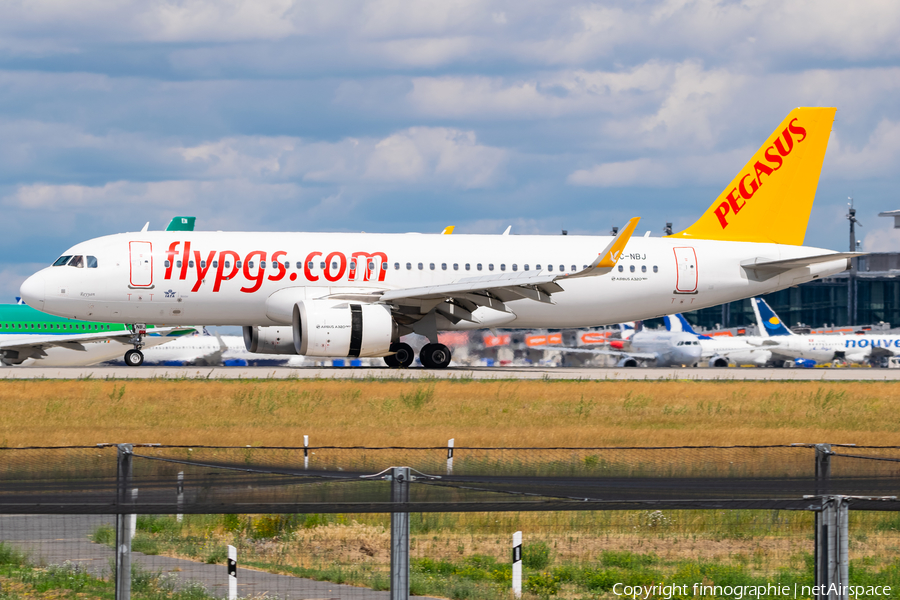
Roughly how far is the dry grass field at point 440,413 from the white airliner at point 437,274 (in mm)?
3421

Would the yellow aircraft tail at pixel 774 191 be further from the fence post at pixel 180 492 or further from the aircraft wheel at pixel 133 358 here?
the fence post at pixel 180 492

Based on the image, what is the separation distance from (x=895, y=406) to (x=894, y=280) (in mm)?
90168

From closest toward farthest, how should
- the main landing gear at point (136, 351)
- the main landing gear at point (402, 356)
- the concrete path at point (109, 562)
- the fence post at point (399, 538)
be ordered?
the fence post at point (399, 538) < the concrete path at point (109, 562) < the main landing gear at point (402, 356) < the main landing gear at point (136, 351)

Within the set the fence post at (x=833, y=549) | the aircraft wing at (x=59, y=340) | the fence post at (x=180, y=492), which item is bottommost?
the fence post at (x=833, y=549)

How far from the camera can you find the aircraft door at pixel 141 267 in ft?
103

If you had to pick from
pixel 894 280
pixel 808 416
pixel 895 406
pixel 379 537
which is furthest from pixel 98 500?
pixel 894 280

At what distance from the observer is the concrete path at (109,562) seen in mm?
8555

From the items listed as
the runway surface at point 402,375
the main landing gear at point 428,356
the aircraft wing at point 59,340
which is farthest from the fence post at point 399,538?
the aircraft wing at point 59,340

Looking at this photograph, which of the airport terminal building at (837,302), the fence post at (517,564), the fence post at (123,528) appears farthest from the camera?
the airport terminal building at (837,302)

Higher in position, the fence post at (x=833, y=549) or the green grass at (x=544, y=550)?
the fence post at (x=833, y=549)

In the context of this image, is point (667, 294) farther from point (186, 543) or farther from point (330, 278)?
point (186, 543)

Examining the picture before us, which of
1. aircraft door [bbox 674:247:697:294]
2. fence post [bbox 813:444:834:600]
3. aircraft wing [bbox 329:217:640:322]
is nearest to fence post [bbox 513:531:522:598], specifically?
fence post [bbox 813:444:834:600]

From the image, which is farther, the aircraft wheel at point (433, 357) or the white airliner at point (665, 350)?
the white airliner at point (665, 350)

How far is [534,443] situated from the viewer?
18.3 m
